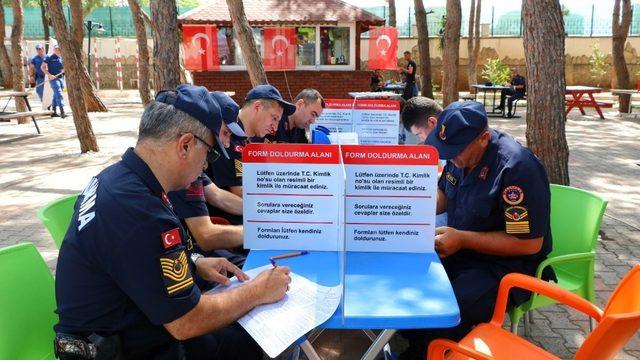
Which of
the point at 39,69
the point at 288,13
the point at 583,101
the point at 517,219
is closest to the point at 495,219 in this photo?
the point at 517,219

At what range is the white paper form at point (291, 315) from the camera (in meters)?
1.58

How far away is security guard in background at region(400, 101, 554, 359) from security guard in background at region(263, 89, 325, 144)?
Answer: 2585mm

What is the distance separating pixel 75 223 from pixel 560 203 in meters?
2.43

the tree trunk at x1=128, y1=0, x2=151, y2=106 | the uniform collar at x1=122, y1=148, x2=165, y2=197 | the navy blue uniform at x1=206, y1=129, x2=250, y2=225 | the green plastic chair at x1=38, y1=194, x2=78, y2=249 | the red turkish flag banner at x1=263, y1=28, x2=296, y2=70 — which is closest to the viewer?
the uniform collar at x1=122, y1=148, x2=165, y2=197

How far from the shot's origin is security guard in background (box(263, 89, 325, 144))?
499 cm

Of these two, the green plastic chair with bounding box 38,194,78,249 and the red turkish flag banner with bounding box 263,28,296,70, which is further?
the red turkish flag banner with bounding box 263,28,296,70

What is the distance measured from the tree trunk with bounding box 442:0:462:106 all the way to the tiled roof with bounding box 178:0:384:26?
3127 millimetres

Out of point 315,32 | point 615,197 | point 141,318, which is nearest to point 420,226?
point 141,318

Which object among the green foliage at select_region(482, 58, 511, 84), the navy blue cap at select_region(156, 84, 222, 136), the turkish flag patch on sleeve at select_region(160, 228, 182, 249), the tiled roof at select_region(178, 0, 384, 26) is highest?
the tiled roof at select_region(178, 0, 384, 26)

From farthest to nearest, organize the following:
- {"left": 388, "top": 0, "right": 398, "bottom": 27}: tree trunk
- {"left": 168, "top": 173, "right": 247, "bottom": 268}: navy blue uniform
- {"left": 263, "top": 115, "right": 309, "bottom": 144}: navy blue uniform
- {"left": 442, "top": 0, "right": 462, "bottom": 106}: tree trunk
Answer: {"left": 388, "top": 0, "right": 398, "bottom": 27}: tree trunk → {"left": 442, "top": 0, "right": 462, "bottom": 106}: tree trunk → {"left": 263, "top": 115, "right": 309, "bottom": 144}: navy blue uniform → {"left": 168, "top": 173, "right": 247, "bottom": 268}: navy blue uniform

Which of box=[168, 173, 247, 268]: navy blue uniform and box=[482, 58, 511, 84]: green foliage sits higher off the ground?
box=[482, 58, 511, 84]: green foliage

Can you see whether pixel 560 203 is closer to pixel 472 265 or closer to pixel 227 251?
pixel 472 265

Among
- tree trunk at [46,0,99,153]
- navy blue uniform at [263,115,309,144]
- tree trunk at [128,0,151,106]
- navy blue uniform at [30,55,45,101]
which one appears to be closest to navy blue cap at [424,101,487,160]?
navy blue uniform at [263,115,309,144]

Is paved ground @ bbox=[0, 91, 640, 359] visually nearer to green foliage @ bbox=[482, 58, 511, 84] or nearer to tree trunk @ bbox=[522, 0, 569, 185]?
tree trunk @ bbox=[522, 0, 569, 185]
